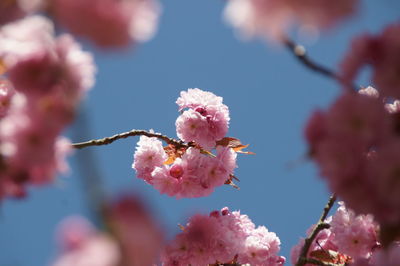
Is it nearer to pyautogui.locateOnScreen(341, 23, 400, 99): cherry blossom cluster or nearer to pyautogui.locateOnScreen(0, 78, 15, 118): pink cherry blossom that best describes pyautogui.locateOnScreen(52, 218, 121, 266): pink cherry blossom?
pyautogui.locateOnScreen(341, 23, 400, 99): cherry blossom cluster

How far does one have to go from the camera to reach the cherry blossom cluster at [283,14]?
1.28 m

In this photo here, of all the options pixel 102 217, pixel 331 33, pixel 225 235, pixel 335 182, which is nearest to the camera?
pixel 102 217

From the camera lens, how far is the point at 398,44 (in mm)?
1409

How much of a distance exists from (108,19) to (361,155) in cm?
83

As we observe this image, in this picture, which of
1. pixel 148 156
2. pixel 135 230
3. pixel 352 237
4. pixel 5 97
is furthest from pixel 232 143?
pixel 135 230

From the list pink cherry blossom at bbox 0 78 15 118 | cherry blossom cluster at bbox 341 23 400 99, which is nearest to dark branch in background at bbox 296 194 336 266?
cherry blossom cluster at bbox 341 23 400 99

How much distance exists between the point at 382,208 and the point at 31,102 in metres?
1.07

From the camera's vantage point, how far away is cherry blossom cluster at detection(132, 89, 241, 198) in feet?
8.64

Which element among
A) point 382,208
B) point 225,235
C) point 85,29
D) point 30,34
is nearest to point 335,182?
point 382,208

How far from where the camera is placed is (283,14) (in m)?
1.30

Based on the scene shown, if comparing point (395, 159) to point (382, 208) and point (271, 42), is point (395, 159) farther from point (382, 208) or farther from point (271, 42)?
point (271, 42)

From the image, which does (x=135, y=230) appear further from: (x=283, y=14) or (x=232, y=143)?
(x=232, y=143)

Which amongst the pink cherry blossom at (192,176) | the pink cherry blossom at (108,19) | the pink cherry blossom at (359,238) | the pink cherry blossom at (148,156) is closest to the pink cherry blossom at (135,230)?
the pink cherry blossom at (108,19)

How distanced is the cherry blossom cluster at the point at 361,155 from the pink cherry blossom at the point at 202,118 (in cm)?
127
